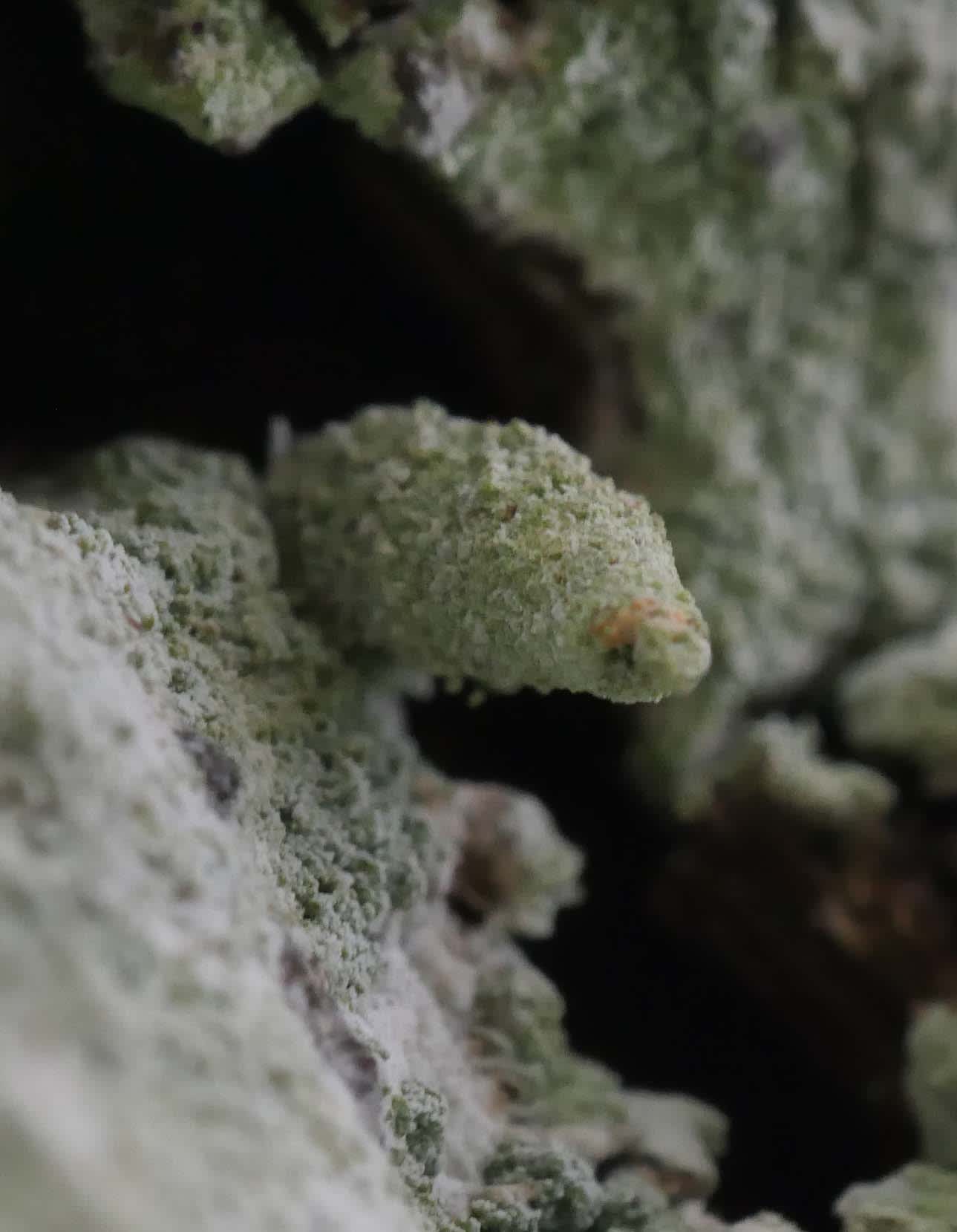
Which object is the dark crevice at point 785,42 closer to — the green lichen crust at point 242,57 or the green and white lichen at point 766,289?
the green and white lichen at point 766,289

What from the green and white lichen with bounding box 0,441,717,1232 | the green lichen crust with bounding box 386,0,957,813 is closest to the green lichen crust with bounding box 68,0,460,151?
the green lichen crust with bounding box 386,0,957,813

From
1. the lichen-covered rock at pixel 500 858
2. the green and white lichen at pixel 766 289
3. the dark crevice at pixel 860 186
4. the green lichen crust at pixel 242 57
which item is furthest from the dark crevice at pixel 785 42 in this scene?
the lichen-covered rock at pixel 500 858

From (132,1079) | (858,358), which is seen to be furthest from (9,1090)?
(858,358)

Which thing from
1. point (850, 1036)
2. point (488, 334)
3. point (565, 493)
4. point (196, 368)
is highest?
point (488, 334)

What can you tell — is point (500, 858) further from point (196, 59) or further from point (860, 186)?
point (860, 186)

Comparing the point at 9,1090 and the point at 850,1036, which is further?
the point at 850,1036

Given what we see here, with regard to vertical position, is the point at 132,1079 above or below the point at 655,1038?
below

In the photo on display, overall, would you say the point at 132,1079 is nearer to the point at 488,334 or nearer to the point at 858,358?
the point at 488,334

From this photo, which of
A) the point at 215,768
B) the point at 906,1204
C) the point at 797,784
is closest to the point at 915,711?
the point at 797,784
